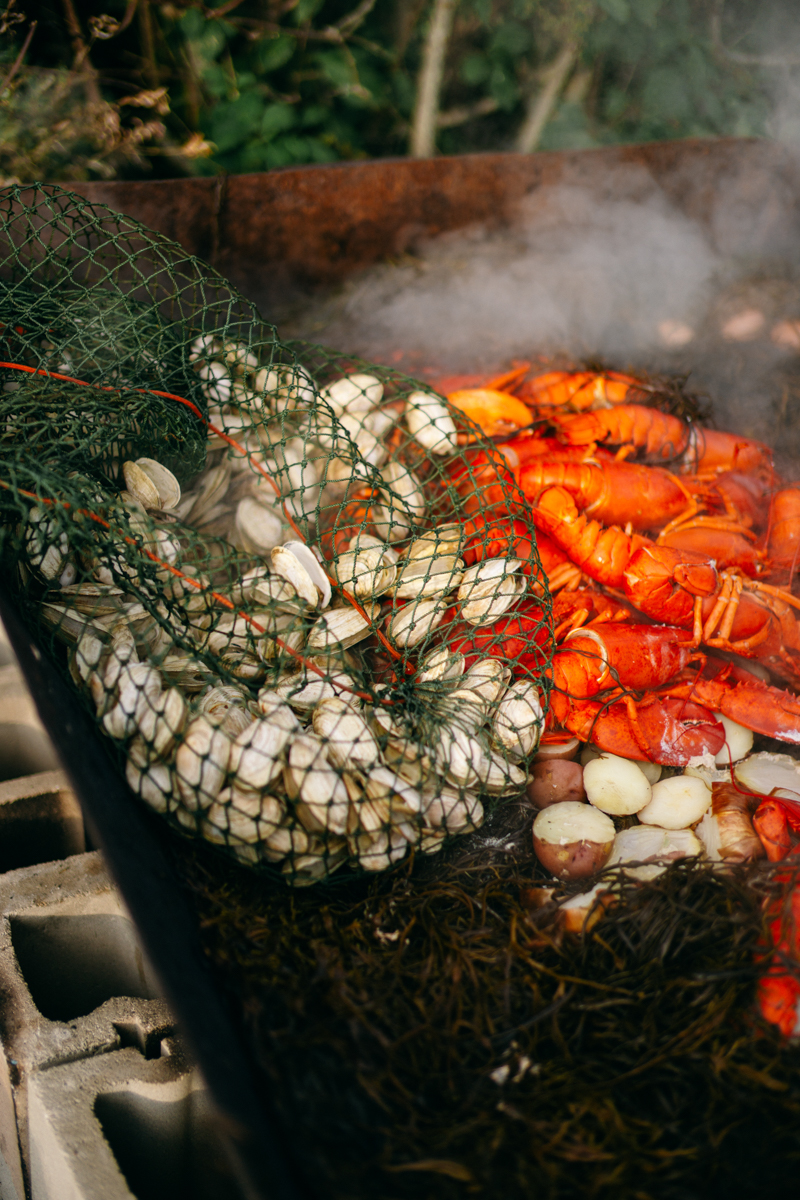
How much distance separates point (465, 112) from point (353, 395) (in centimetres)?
434

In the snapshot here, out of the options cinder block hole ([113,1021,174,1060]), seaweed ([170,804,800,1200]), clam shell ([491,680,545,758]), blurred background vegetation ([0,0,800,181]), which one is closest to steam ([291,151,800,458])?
blurred background vegetation ([0,0,800,181])

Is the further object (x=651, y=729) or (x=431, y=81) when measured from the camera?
(x=431, y=81)

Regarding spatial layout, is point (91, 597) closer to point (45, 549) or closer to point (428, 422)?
point (45, 549)

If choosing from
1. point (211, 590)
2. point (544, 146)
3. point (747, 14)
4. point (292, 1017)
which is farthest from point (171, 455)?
point (747, 14)

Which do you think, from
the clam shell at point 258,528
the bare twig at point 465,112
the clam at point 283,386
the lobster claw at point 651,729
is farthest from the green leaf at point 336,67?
the lobster claw at point 651,729

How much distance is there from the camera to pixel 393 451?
7.95 feet

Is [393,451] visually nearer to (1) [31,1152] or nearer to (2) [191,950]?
(2) [191,950]

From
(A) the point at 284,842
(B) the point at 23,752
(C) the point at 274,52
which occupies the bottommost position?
(B) the point at 23,752

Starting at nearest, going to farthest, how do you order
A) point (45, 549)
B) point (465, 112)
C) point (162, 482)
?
point (45, 549)
point (162, 482)
point (465, 112)

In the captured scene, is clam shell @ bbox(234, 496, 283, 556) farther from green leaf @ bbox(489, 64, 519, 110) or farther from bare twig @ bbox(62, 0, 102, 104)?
green leaf @ bbox(489, 64, 519, 110)

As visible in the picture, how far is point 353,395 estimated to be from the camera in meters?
2.40

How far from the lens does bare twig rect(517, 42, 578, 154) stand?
4902 millimetres

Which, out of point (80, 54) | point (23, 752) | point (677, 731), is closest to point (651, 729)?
point (677, 731)

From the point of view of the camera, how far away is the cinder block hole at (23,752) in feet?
8.48
